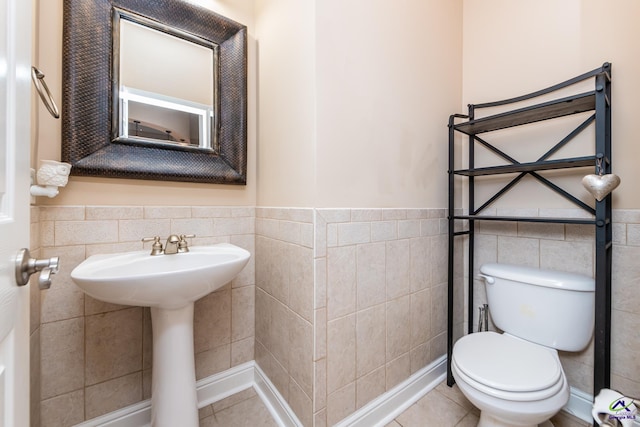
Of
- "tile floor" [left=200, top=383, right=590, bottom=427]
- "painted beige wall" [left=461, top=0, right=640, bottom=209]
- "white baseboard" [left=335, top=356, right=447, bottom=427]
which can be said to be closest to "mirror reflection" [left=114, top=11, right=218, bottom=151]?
"tile floor" [left=200, top=383, right=590, bottom=427]

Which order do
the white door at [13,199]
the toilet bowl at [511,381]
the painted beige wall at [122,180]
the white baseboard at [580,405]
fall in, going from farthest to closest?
the white baseboard at [580,405]
the painted beige wall at [122,180]
the toilet bowl at [511,381]
the white door at [13,199]

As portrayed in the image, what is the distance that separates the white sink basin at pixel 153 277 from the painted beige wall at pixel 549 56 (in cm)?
155

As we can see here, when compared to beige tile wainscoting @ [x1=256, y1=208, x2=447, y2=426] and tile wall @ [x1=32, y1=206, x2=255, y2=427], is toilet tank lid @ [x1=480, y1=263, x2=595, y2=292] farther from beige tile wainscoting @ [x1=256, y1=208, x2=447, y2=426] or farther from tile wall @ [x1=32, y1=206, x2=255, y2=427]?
tile wall @ [x1=32, y1=206, x2=255, y2=427]

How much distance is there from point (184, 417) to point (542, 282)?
160 centimetres

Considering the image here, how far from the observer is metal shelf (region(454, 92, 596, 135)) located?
1.09 m

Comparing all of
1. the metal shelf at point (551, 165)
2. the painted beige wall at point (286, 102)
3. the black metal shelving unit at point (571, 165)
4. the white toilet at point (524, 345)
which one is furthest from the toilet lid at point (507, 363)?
the painted beige wall at point (286, 102)

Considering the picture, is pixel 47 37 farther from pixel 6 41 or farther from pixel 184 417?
pixel 184 417

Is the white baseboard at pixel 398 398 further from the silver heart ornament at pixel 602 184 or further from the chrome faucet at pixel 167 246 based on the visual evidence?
the silver heart ornament at pixel 602 184

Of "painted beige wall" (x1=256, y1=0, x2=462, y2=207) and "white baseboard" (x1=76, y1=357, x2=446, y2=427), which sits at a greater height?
"painted beige wall" (x1=256, y1=0, x2=462, y2=207)

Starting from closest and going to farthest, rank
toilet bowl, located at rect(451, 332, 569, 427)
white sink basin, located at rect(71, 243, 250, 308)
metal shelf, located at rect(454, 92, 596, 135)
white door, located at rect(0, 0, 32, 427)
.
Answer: white door, located at rect(0, 0, 32, 427) < white sink basin, located at rect(71, 243, 250, 308) < toilet bowl, located at rect(451, 332, 569, 427) < metal shelf, located at rect(454, 92, 596, 135)

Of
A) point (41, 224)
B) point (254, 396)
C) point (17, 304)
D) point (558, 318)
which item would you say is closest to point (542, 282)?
point (558, 318)

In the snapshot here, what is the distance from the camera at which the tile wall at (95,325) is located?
997 millimetres

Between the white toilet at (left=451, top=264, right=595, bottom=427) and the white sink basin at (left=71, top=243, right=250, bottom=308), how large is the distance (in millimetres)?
1000

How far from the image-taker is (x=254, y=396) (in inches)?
53.9
